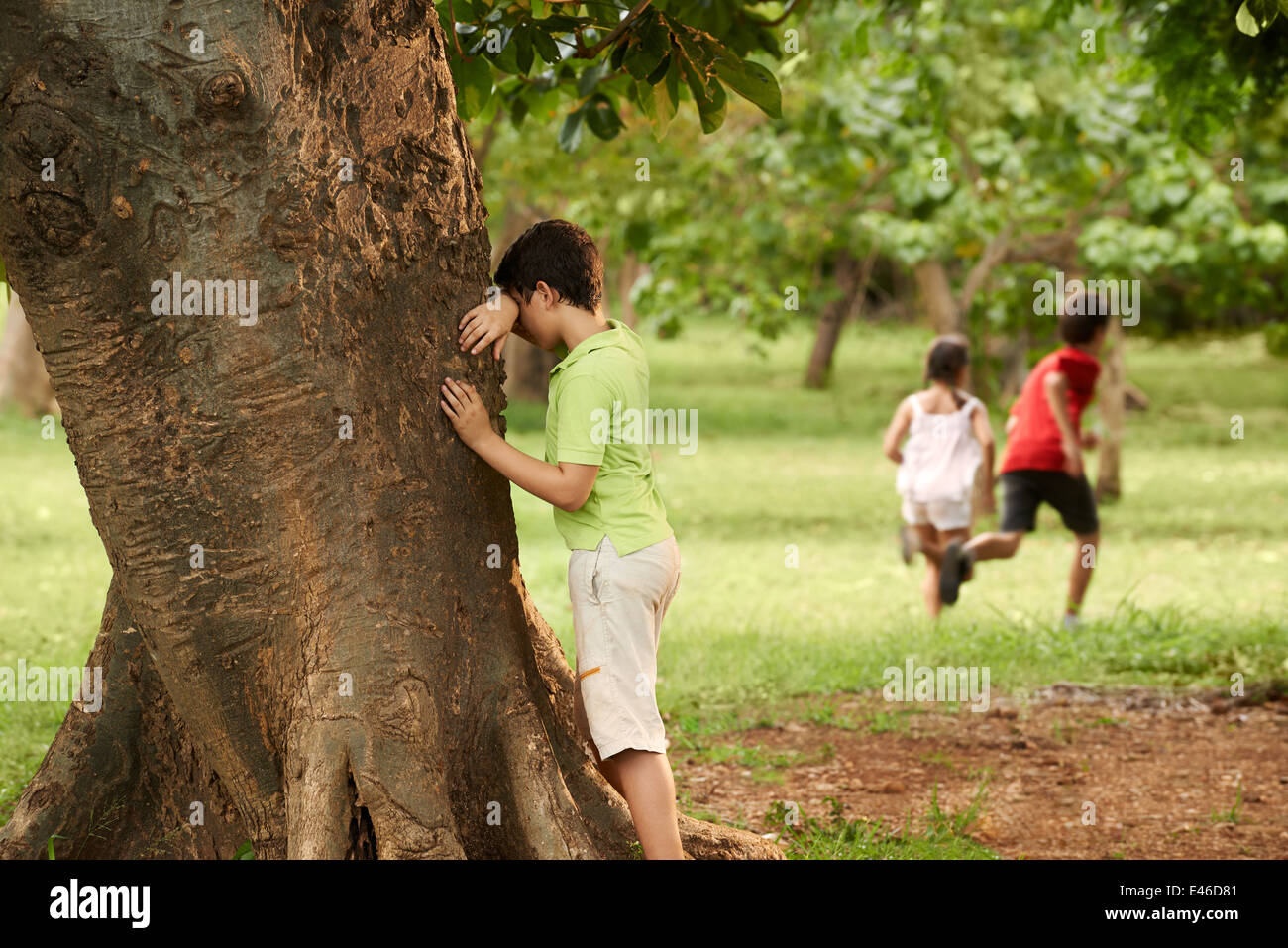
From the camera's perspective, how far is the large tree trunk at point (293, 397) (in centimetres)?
311

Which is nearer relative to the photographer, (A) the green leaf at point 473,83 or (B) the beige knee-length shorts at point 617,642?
(B) the beige knee-length shorts at point 617,642

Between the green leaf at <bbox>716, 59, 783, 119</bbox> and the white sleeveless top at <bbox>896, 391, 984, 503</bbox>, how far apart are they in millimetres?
3710

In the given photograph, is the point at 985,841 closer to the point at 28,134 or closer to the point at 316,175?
the point at 316,175

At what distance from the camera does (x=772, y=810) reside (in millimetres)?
4625

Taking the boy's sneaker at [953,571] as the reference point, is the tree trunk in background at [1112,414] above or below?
above

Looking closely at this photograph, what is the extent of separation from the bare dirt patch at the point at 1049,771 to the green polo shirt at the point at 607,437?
1.44m

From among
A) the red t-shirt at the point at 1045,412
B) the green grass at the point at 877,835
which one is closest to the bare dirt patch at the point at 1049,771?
the green grass at the point at 877,835

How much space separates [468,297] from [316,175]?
491 mm

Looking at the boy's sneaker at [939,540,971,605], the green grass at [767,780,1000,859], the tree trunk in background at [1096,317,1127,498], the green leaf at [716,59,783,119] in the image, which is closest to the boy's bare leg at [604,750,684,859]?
the green grass at [767,780,1000,859]

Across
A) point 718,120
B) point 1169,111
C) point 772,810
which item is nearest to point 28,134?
point 718,120

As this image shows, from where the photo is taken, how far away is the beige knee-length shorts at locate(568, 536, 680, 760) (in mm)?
3455

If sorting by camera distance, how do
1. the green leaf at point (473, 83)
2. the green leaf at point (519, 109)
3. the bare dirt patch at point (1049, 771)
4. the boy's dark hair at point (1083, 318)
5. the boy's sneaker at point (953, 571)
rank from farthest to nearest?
1. the boy's sneaker at point (953, 571)
2. the boy's dark hair at point (1083, 318)
3. the green leaf at point (519, 109)
4. the green leaf at point (473, 83)
5. the bare dirt patch at point (1049, 771)

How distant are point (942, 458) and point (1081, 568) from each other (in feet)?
3.06

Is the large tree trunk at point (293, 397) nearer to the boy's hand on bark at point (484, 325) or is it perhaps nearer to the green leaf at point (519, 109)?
the boy's hand on bark at point (484, 325)
